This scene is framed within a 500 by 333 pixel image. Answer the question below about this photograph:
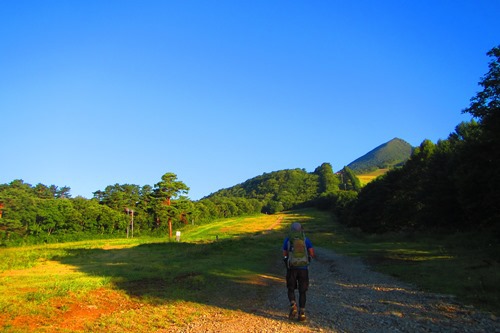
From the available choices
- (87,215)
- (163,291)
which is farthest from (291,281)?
(87,215)

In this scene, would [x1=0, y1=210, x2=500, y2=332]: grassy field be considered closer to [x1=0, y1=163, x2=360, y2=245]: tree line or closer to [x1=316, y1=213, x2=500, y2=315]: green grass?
[x1=316, y1=213, x2=500, y2=315]: green grass

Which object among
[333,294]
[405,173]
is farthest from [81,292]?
[405,173]

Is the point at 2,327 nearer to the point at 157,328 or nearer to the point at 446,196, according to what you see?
the point at 157,328

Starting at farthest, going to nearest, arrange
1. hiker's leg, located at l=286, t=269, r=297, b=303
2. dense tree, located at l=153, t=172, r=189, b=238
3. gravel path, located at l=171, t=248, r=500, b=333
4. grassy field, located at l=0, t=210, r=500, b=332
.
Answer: dense tree, located at l=153, t=172, r=189, b=238
hiker's leg, located at l=286, t=269, r=297, b=303
grassy field, located at l=0, t=210, r=500, b=332
gravel path, located at l=171, t=248, r=500, b=333

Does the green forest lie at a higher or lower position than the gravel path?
higher

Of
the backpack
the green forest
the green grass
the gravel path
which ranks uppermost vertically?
the green forest

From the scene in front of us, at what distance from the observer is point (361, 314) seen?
9875 millimetres

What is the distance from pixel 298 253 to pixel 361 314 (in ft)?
7.95

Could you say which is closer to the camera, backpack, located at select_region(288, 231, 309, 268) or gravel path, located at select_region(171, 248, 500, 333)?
gravel path, located at select_region(171, 248, 500, 333)

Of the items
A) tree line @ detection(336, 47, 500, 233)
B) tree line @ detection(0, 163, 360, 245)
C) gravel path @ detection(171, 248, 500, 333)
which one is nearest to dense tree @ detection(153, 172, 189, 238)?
tree line @ detection(0, 163, 360, 245)

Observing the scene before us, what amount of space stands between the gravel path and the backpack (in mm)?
1404

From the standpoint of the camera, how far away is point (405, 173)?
203 ft

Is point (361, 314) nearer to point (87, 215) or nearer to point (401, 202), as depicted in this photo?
point (401, 202)

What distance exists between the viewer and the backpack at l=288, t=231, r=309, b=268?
974 centimetres
